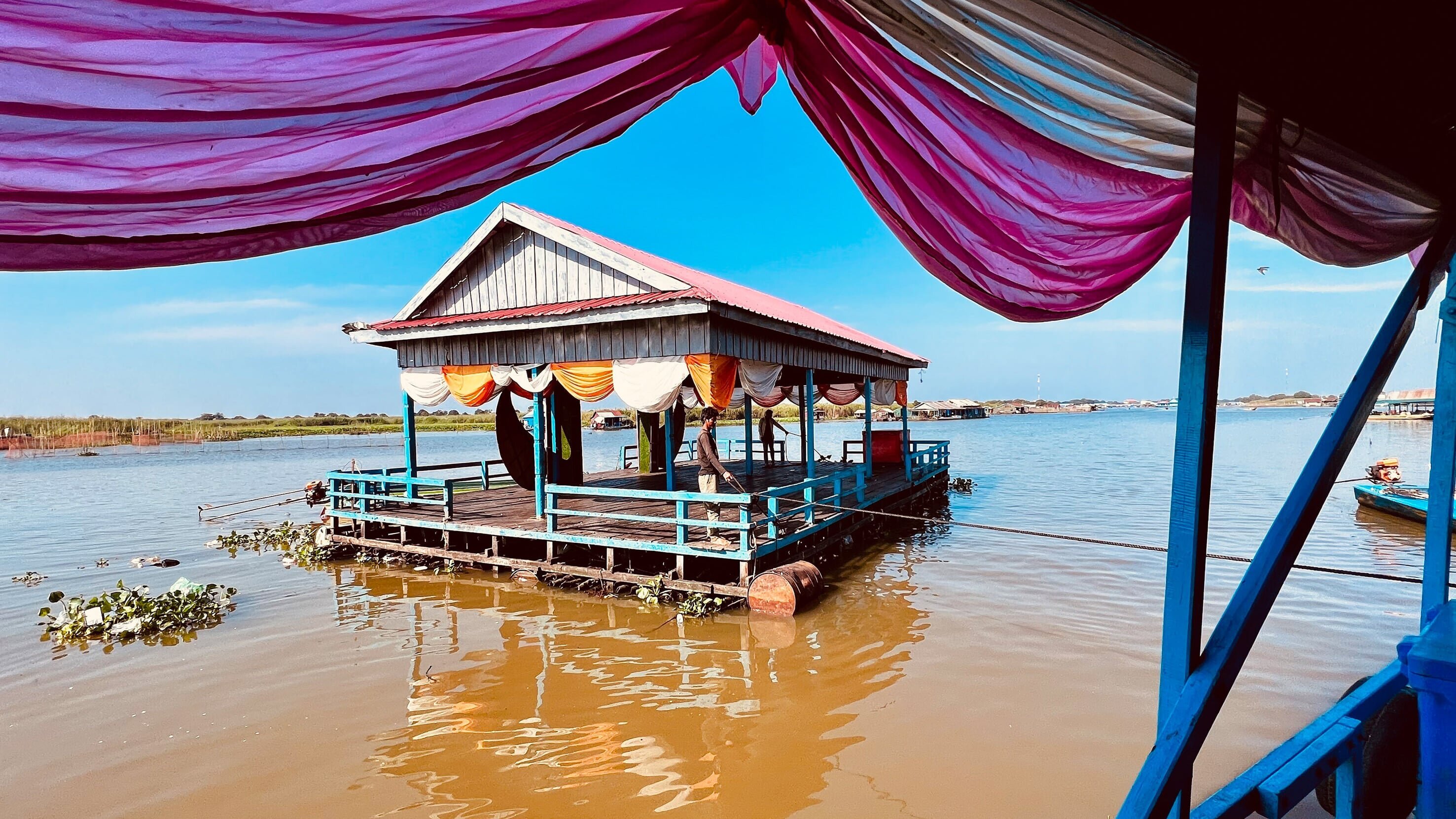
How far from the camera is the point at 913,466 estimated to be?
18.8m

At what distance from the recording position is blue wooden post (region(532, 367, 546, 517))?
11484 millimetres

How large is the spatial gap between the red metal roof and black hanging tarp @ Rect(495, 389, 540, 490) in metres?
1.86

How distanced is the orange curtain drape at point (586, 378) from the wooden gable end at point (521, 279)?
1.28m

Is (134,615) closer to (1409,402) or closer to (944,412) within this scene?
(1409,402)

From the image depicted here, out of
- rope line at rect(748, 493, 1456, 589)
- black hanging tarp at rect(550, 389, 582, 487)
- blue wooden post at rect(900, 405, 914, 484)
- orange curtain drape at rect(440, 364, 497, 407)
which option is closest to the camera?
rope line at rect(748, 493, 1456, 589)

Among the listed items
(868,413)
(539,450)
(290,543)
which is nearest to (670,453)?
(539,450)

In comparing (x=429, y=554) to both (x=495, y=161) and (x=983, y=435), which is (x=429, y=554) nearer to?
(x=495, y=161)

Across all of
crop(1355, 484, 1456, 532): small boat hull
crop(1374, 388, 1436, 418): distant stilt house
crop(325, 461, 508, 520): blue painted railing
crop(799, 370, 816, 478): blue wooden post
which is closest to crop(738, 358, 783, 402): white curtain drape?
crop(799, 370, 816, 478): blue wooden post

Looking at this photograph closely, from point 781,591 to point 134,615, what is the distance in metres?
9.88

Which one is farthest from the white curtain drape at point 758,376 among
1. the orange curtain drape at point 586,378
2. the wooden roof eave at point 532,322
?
the orange curtain drape at point 586,378

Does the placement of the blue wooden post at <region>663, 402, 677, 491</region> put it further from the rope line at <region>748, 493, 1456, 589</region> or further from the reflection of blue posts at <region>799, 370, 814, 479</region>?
the rope line at <region>748, 493, 1456, 589</region>

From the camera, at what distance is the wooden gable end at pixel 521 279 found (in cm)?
1149

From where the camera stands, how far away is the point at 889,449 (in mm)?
19750

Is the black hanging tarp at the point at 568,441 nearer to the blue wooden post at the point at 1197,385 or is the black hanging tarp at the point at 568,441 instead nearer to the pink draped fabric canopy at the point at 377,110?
the pink draped fabric canopy at the point at 377,110
